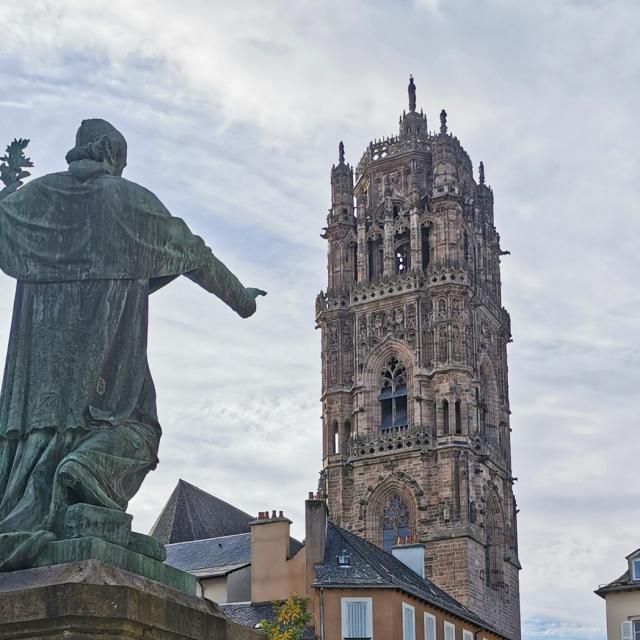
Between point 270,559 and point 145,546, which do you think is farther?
point 270,559

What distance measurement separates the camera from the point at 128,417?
22.8 ft

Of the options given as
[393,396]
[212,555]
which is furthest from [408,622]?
[393,396]

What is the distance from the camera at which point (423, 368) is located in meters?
79.0

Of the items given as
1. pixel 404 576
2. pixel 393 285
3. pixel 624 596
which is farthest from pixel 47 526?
pixel 393 285

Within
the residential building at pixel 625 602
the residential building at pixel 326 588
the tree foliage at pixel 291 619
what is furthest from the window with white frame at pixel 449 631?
the tree foliage at pixel 291 619

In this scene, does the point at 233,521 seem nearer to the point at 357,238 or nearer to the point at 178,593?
the point at 357,238

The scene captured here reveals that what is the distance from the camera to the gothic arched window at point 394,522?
246ft

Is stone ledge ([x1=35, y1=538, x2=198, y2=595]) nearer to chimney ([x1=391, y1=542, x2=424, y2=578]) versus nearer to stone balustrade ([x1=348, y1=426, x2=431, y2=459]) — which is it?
chimney ([x1=391, y1=542, x2=424, y2=578])

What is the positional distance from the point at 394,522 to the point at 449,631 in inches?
1238

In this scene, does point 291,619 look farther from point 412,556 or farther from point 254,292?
point 254,292

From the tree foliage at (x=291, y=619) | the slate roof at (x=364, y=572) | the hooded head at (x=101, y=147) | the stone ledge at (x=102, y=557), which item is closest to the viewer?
the stone ledge at (x=102, y=557)

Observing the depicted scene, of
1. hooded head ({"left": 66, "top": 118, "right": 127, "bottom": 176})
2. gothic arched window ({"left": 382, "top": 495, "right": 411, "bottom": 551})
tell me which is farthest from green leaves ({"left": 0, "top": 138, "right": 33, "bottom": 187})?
gothic arched window ({"left": 382, "top": 495, "right": 411, "bottom": 551})

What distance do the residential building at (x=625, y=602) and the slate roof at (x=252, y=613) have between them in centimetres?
1457

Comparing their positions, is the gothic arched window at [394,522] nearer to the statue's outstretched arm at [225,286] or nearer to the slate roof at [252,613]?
the slate roof at [252,613]
